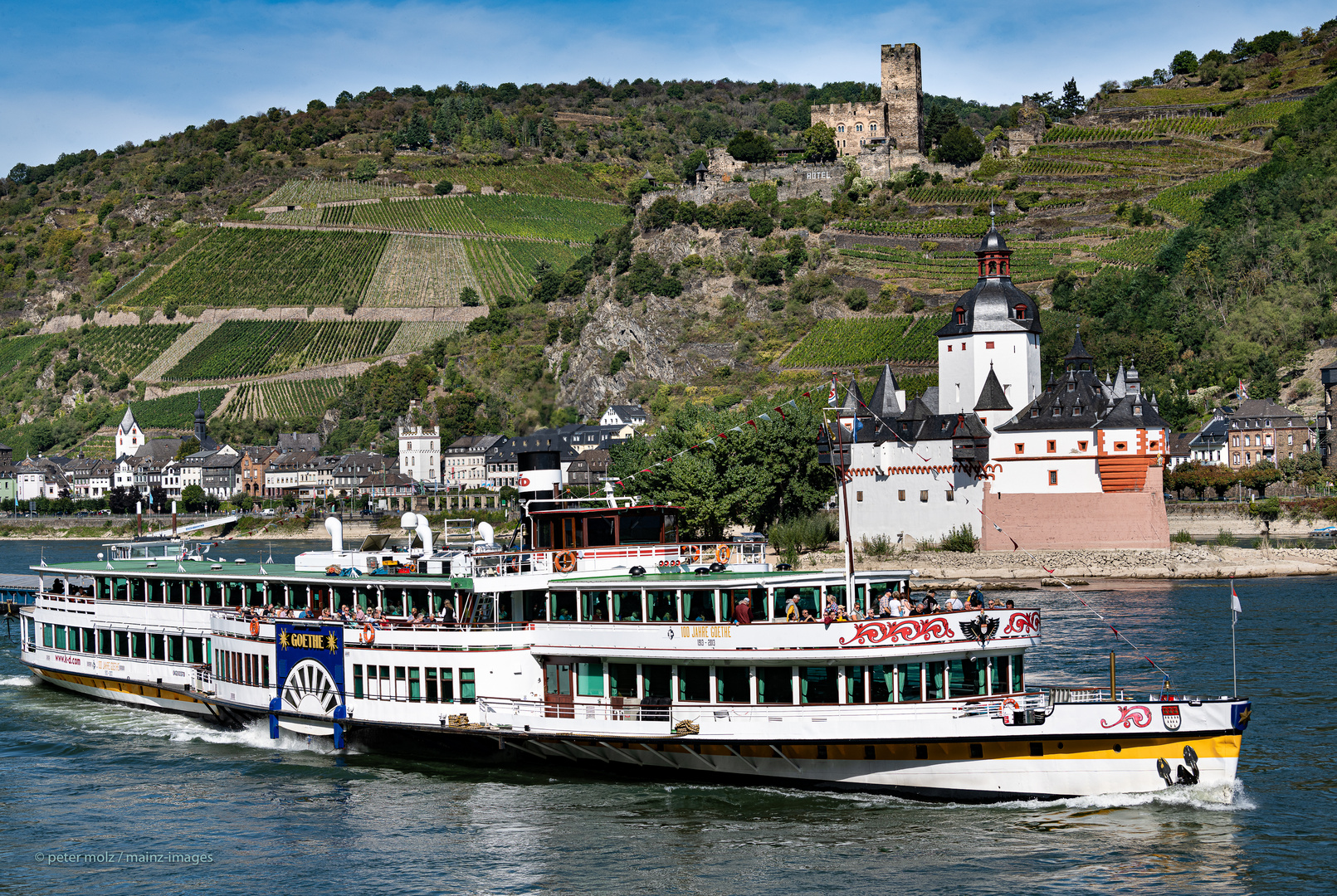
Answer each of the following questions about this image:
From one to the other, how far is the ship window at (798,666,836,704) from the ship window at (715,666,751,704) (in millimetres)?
1066

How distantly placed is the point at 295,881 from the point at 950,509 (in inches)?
2099

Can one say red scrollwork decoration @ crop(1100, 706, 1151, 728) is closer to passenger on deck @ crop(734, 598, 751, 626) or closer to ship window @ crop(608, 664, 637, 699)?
passenger on deck @ crop(734, 598, 751, 626)

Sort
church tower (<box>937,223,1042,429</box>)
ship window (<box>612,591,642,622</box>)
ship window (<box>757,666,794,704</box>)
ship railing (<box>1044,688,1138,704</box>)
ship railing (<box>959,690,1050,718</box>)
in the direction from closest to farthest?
ship railing (<box>959,690,1050,718</box>)
ship railing (<box>1044,688,1138,704</box>)
ship window (<box>757,666,794,704</box>)
ship window (<box>612,591,642,622</box>)
church tower (<box>937,223,1042,429</box>)

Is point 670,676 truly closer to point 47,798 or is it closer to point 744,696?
point 744,696

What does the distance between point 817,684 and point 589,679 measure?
501 cm

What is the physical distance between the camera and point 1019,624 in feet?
88.4

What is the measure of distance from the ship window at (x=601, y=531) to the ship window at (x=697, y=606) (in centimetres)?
343

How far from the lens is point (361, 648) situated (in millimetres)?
32125

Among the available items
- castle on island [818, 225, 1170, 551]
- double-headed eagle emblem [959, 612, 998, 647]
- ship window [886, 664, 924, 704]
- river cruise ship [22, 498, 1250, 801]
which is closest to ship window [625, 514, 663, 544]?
river cruise ship [22, 498, 1250, 801]

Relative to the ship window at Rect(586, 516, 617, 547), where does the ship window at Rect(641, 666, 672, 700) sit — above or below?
below

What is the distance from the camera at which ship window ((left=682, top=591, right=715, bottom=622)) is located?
95.1ft

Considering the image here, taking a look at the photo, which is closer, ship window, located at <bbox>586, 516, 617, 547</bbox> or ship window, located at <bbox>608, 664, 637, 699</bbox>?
ship window, located at <bbox>608, 664, 637, 699</bbox>

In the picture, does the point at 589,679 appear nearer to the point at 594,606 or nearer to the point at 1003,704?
the point at 594,606

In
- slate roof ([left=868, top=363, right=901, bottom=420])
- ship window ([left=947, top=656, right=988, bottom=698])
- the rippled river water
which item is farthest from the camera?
slate roof ([left=868, top=363, right=901, bottom=420])
